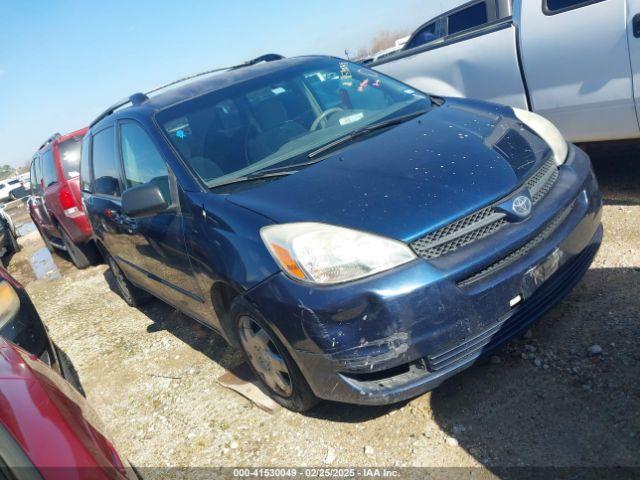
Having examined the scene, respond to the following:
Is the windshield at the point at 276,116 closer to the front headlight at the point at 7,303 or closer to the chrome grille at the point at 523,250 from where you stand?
the chrome grille at the point at 523,250

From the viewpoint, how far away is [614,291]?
3.09 meters

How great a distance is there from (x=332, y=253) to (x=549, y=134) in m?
1.61

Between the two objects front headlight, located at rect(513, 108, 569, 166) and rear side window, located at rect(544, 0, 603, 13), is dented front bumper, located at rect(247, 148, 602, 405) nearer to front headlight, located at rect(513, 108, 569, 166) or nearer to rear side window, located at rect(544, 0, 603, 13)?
front headlight, located at rect(513, 108, 569, 166)

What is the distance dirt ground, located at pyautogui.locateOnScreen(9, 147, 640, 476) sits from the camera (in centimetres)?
225

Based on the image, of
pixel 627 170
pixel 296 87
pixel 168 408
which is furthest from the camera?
pixel 627 170

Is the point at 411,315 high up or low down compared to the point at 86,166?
down

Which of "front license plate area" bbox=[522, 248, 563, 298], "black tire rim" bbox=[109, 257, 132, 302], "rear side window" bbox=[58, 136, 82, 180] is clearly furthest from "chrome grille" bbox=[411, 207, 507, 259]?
"rear side window" bbox=[58, 136, 82, 180]

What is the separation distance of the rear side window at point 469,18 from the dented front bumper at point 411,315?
5.06m

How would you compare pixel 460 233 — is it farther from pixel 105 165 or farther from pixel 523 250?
pixel 105 165

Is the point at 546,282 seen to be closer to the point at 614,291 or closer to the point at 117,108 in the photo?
the point at 614,291

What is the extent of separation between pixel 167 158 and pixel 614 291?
2651 mm

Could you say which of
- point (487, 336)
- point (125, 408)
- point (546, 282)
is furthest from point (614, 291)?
point (125, 408)

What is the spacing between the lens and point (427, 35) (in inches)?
296

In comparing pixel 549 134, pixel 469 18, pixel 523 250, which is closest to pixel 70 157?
pixel 469 18
